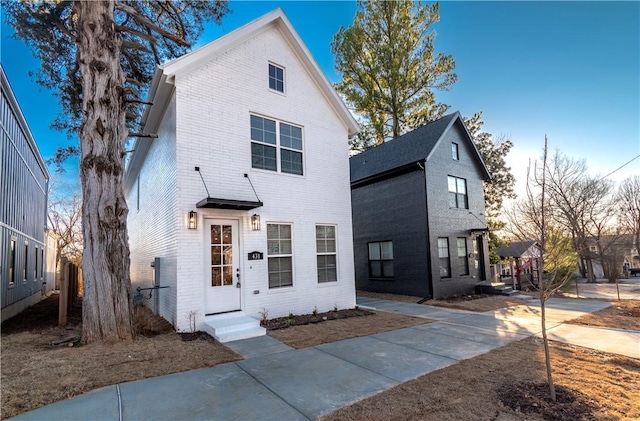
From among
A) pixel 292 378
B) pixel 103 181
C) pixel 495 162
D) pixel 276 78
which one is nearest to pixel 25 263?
pixel 103 181

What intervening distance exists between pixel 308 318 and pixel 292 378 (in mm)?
4167

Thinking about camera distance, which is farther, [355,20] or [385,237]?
[355,20]

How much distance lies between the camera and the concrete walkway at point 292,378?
359 centimetres

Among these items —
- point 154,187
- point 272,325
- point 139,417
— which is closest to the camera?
point 139,417

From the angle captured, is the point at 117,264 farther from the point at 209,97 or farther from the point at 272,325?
the point at 209,97

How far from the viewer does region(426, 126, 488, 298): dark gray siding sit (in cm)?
1323

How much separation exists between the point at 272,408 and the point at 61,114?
1283 centimetres

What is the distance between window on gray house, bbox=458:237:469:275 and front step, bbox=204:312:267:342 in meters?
10.2

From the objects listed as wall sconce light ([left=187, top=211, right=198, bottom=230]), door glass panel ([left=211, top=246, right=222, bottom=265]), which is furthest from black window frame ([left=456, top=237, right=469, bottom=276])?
wall sconce light ([left=187, top=211, right=198, bottom=230])

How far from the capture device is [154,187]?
1035cm

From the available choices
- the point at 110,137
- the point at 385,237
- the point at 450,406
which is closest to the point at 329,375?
the point at 450,406

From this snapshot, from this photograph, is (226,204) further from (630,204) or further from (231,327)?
(630,204)

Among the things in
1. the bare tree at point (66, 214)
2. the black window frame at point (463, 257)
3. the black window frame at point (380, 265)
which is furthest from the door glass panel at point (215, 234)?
the bare tree at point (66, 214)

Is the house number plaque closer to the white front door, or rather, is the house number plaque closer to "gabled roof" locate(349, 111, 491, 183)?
Result: the white front door
